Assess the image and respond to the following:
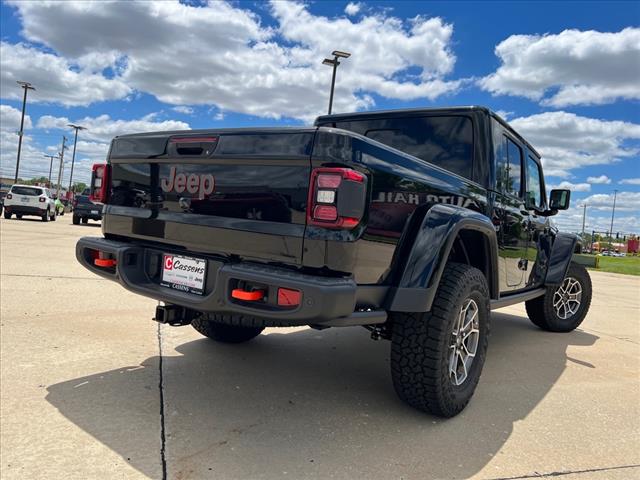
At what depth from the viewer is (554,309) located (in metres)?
5.57

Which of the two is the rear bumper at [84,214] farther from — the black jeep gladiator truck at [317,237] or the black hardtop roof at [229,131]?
the black hardtop roof at [229,131]

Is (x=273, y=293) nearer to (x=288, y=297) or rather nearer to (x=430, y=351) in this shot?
(x=288, y=297)

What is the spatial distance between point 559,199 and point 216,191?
386 cm

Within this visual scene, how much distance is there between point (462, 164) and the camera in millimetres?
3762

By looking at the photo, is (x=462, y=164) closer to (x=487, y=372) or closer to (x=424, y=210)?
(x=424, y=210)

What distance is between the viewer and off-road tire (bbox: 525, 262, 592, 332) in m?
5.48

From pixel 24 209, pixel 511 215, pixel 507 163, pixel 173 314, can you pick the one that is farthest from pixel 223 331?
pixel 24 209

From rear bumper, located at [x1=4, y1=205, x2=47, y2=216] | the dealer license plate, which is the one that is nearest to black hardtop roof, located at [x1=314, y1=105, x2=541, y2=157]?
the dealer license plate

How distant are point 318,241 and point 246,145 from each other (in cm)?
66

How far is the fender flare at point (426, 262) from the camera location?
8.45 feet

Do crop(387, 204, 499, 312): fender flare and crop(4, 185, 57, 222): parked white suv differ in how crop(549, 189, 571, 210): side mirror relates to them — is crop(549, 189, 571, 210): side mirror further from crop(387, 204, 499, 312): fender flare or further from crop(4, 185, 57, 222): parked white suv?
crop(4, 185, 57, 222): parked white suv

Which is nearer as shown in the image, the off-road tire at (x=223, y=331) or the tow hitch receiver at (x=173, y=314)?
the tow hitch receiver at (x=173, y=314)

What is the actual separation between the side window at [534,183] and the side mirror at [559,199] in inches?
4.8

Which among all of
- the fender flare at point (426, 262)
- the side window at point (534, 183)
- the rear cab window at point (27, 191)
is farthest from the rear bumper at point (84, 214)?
the fender flare at point (426, 262)
